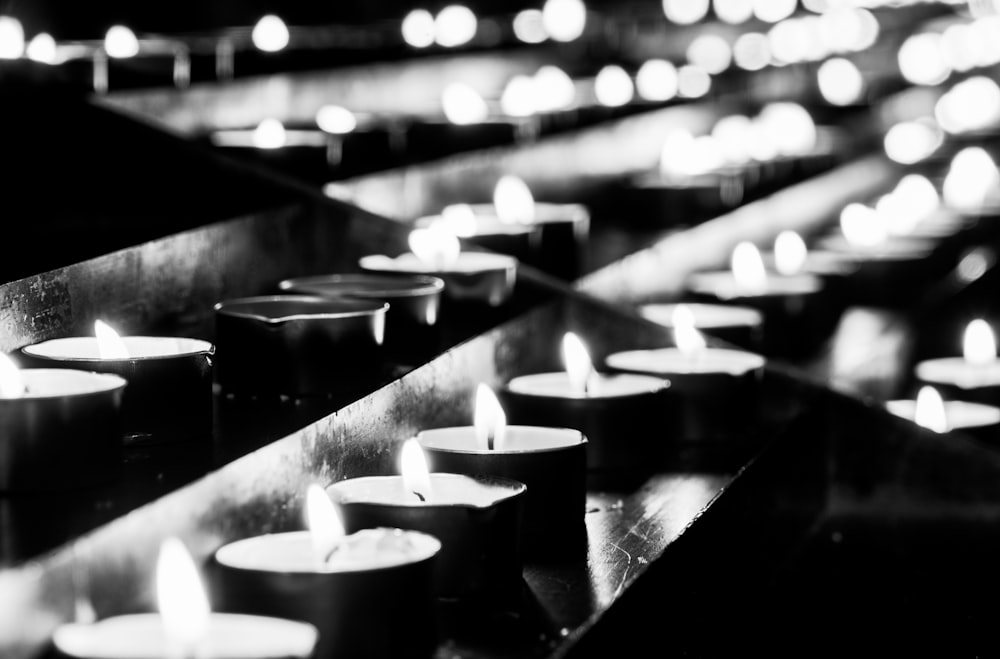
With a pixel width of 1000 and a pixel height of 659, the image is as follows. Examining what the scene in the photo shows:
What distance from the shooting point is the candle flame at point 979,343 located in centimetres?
257

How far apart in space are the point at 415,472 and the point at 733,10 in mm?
5775

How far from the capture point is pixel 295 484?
4.11 feet

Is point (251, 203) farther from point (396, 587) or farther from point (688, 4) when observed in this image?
point (688, 4)

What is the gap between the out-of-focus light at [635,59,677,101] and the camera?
3.89 metres

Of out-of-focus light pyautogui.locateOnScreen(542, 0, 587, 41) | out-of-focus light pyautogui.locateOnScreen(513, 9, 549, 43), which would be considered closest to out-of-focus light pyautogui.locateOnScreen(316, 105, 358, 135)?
out-of-focus light pyautogui.locateOnScreen(513, 9, 549, 43)

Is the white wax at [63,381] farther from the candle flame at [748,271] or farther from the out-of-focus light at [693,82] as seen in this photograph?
the out-of-focus light at [693,82]

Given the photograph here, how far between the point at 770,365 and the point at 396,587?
110 cm

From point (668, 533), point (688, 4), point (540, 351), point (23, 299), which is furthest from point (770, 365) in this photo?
point (688, 4)

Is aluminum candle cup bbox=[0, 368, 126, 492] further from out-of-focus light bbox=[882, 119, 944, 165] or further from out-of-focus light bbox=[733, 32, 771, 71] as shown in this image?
out-of-focus light bbox=[882, 119, 944, 165]

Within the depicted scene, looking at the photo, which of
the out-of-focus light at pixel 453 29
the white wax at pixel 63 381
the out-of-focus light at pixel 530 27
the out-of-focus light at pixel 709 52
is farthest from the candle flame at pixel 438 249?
the out-of-focus light at pixel 709 52

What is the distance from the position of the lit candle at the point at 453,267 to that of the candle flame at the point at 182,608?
886 mm

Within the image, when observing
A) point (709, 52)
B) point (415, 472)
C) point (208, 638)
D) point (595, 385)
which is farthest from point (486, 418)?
point (709, 52)

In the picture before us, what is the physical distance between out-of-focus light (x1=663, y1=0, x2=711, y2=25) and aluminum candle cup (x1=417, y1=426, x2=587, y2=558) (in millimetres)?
4785

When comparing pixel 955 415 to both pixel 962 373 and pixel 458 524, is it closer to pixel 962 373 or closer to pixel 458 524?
pixel 962 373
